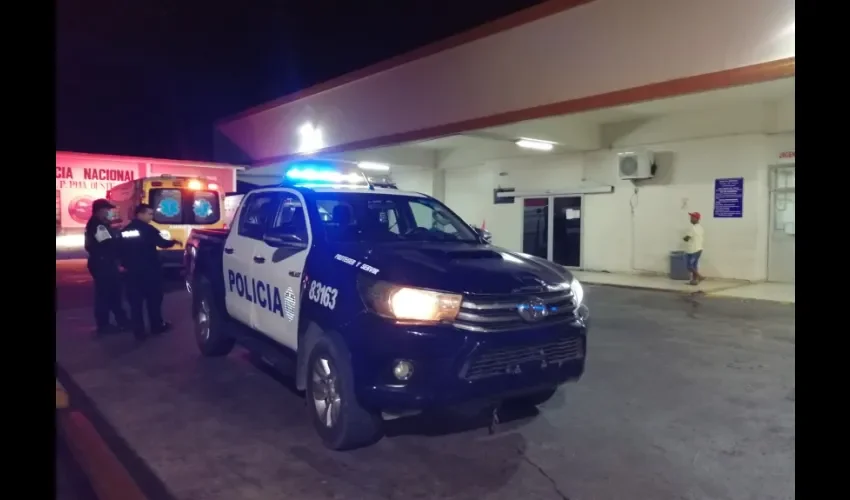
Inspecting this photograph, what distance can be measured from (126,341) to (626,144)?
13.2m

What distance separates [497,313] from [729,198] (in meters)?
12.7

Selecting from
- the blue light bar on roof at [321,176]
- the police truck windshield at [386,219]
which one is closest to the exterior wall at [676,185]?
the blue light bar on roof at [321,176]

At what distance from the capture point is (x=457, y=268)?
4355mm

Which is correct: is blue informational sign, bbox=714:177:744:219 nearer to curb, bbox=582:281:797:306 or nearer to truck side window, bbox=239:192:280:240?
curb, bbox=582:281:797:306

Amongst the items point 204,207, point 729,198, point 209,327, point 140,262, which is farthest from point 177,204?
point 729,198

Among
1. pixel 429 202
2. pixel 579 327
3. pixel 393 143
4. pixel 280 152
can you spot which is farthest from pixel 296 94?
pixel 579 327

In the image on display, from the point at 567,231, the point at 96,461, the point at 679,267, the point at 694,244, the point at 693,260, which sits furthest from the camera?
the point at 567,231

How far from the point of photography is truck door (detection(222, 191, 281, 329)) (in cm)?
590

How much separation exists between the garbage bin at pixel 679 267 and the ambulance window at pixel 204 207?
Result: 10.9 metres

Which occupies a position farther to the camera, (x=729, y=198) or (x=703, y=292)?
(x=729, y=198)

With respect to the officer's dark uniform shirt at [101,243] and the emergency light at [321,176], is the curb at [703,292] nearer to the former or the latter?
the emergency light at [321,176]

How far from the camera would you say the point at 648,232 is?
16531 mm

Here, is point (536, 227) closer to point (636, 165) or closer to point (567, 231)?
point (567, 231)

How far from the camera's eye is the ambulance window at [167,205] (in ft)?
43.7
